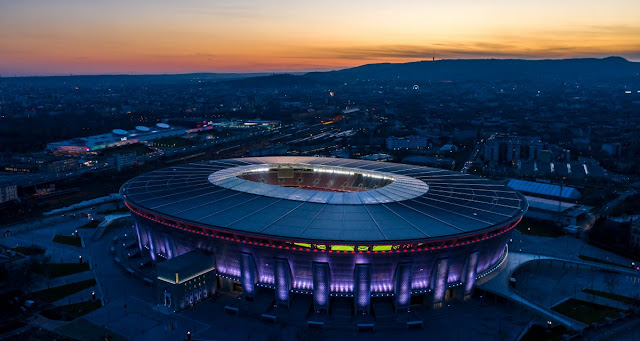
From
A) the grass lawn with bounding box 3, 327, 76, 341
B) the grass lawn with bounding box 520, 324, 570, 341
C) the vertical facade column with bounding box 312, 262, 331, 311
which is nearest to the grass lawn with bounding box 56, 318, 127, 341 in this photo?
the grass lawn with bounding box 3, 327, 76, 341

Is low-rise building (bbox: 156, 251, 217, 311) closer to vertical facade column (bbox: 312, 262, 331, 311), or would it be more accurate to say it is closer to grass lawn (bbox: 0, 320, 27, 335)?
vertical facade column (bbox: 312, 262, 331, 311)

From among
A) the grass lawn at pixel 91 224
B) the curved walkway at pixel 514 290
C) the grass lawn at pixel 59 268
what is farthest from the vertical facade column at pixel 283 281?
the grass lawn at pixel 91 224

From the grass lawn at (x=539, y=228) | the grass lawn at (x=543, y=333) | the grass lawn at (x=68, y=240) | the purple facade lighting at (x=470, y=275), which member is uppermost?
the purple facade lighting at (x=470, y=275)

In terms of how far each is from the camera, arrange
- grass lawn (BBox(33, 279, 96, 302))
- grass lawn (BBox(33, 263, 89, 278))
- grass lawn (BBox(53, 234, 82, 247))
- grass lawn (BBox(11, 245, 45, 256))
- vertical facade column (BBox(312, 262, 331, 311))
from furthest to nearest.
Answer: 1. grass lawn (BBox(53, 234, 82, 247))
2. grass lawn (BBox(11, 245, 45, 256))
3. grass lawn (BBox(33, 263, 89, 278))
4. grass lawn (BBox(33, 279, 96, 302))
5. vertical facade column (BBox(312, 262, 331, 311))

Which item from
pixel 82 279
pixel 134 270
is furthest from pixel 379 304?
pixel 82 279

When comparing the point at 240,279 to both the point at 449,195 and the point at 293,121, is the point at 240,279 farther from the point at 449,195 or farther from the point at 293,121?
the point at 293,121

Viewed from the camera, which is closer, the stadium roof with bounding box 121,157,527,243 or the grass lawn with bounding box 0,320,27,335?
the grass lawn with bounding box 0,320,27,335

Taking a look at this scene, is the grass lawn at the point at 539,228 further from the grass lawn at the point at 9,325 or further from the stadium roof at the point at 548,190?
the grass lawn at the point at 9,325
